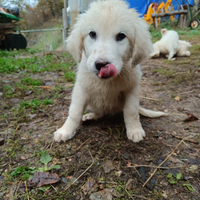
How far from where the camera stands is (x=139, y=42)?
1.92 m

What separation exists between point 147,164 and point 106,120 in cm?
95

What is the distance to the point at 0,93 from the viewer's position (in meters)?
3.36

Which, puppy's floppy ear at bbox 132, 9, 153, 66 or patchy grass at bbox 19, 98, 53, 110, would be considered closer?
puppy's floppy ear at bbox 132, 9, 153, 66

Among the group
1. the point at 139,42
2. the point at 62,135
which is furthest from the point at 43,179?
the point at 139,42

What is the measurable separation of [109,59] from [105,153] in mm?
992

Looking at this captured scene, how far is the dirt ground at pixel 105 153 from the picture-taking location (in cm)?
152

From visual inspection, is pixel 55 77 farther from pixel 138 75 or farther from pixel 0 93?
pixel 138 75

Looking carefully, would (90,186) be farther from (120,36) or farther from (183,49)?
(183,49)

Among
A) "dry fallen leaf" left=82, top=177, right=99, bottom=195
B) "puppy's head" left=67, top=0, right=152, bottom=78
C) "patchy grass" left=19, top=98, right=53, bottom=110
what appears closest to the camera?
"dry fallen leaf" left=82, top=177, right=99, bottom=195

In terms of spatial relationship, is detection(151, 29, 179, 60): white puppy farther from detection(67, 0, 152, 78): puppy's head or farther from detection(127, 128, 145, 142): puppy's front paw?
detection(127, 128, 145, 142): puppy's front paw

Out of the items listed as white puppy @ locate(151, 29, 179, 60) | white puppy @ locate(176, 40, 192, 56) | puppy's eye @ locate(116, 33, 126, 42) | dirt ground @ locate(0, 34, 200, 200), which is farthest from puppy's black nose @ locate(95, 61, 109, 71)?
white puppy @ locate(176, 40, 192, 56)

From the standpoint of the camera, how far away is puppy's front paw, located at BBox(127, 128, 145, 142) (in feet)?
6.98

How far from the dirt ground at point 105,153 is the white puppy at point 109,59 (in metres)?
0.21

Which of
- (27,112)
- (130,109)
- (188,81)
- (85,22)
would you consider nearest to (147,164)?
(130,109)
